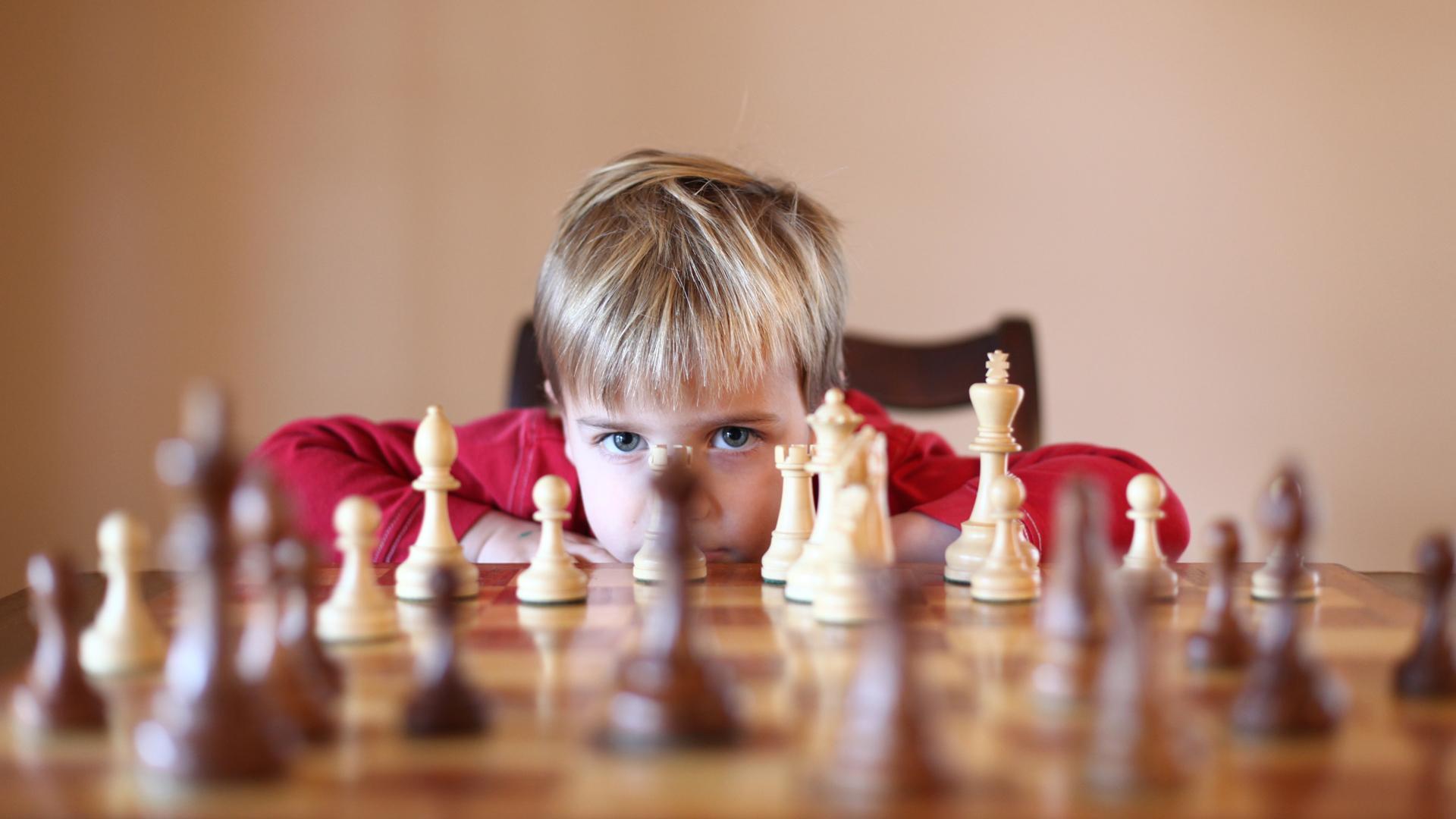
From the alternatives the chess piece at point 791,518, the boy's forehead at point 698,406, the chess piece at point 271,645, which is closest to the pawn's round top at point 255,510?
the chess piece at point 271,645

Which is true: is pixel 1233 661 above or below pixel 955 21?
below

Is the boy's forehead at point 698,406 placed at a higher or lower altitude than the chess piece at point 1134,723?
higher

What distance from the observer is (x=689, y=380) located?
1479 millimetres

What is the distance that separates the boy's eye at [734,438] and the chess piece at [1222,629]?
2.48 feet

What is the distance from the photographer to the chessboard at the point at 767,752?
0.55 m

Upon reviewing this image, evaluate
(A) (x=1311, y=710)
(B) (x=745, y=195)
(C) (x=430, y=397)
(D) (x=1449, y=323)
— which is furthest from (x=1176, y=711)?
(D) (x=1449, y=323)

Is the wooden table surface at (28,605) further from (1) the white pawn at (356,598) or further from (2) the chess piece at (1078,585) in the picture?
(2) the chess piece at (1078,585)

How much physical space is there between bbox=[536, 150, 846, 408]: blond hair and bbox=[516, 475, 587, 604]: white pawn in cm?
40

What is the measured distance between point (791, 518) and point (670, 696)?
582mm

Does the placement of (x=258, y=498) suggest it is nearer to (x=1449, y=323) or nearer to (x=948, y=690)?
(x=948, y=690)

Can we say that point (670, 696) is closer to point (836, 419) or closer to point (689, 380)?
Result: point (836, 419)

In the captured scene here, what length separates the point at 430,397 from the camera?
2.97 meters

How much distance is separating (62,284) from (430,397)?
33.0 inches

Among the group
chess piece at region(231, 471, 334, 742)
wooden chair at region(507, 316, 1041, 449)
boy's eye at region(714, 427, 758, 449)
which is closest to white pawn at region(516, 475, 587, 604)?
chess piece at region(231, 471, 334, 742)
